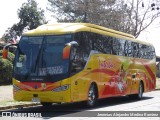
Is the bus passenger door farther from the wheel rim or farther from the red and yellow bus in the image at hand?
the wheel rim

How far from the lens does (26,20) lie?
62.1 m

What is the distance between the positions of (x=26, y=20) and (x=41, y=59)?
48528mm

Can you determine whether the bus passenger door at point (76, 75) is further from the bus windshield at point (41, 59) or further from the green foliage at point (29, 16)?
the green foliage at point (29, 16)

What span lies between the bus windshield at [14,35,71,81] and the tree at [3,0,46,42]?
4698 centimetres

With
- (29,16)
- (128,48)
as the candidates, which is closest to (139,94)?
(128,48)

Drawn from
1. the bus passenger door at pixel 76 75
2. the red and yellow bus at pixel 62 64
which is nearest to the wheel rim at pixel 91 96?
the red and yellow bus at pixel 62 64

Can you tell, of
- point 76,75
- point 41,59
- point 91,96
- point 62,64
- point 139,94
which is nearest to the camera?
point 62,64

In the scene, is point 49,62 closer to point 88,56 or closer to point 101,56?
point 88,56

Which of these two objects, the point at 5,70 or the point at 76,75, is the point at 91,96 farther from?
the point at 5,70

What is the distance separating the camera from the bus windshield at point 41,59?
14312 millimetres

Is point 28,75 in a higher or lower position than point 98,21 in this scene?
lower

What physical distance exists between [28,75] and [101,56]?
3991 mm

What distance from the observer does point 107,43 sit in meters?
18.1

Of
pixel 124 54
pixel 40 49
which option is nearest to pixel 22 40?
pixel 40 49
